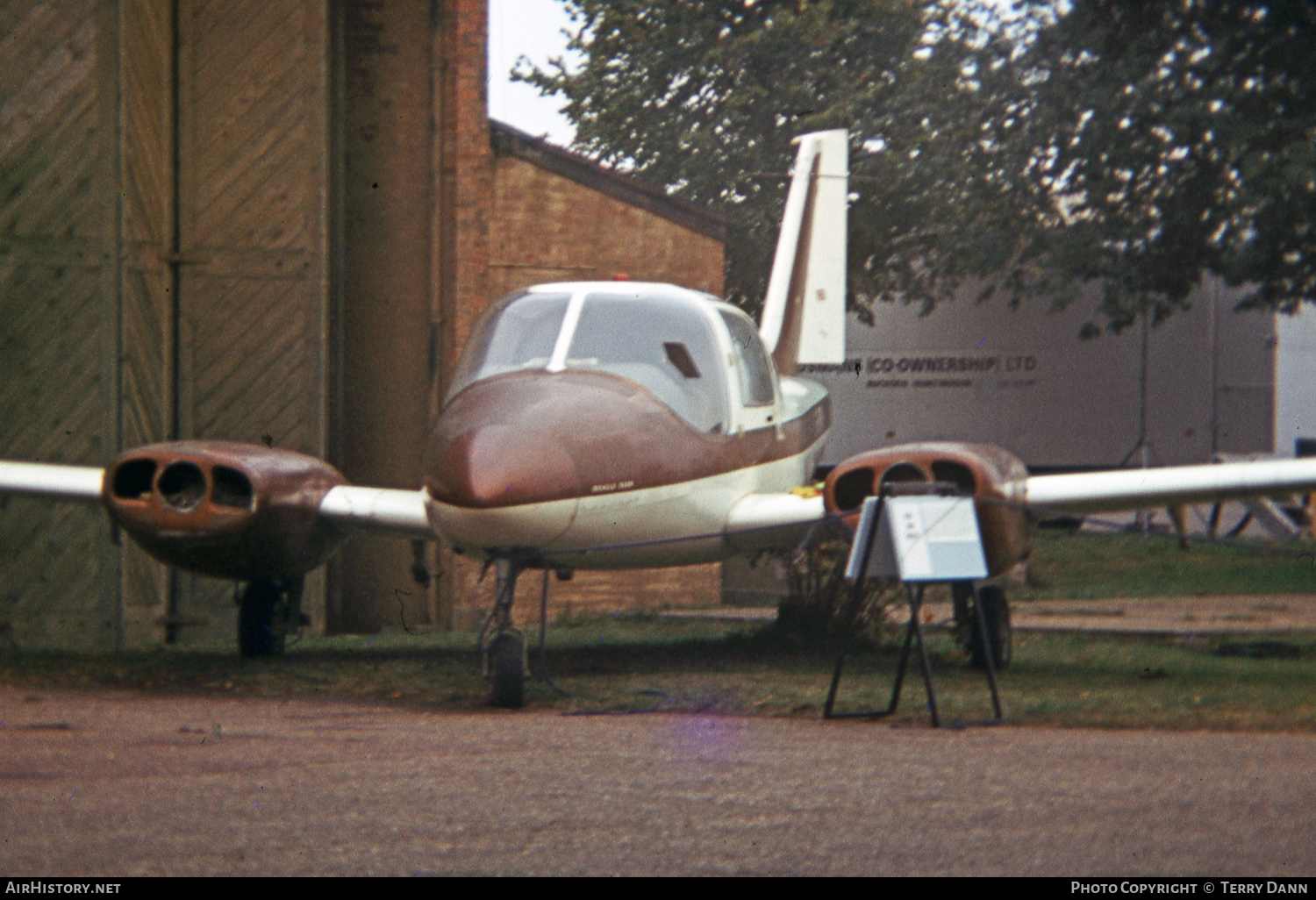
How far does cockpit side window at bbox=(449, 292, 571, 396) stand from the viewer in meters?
9.49

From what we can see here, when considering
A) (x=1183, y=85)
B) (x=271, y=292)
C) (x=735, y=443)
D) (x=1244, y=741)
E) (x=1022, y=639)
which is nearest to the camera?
(x=1244, y=741)

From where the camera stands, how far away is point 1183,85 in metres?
19.5

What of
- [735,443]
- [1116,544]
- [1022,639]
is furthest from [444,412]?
[1116,544]

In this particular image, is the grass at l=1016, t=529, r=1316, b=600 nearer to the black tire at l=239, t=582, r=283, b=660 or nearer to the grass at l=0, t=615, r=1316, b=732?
the grass at l=0, t=615, r=1316, b=732

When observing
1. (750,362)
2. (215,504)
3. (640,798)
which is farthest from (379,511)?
(640,798)

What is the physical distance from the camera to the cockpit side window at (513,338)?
9.49 m

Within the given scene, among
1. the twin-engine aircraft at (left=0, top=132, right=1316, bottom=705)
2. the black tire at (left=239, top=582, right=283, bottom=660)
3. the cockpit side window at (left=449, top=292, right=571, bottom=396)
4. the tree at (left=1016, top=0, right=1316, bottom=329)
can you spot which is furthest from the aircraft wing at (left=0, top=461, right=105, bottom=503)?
the tree at (left=1016, top=0, right=1316, bottom=329)

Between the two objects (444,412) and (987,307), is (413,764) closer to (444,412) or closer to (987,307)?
(444,412)

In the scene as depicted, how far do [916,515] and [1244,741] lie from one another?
181 cm

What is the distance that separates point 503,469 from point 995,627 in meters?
3.89

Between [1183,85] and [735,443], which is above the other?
[1183,85]

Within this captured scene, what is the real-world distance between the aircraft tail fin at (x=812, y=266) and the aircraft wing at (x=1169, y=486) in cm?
453

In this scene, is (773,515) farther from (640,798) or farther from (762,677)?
(640,798)

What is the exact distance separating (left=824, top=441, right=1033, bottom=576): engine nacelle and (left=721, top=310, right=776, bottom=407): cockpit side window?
1136 millimetres
